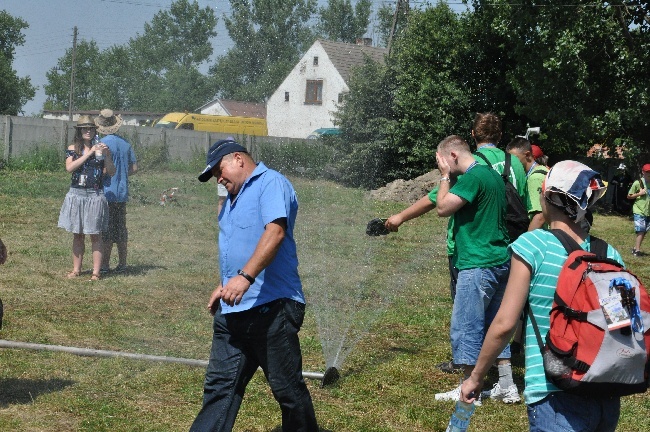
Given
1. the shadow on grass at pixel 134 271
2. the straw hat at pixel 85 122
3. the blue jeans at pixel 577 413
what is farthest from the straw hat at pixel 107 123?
the blue jeans at pixel 577 413

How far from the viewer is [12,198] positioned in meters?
17.2

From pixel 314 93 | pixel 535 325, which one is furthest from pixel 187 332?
pixel 314 93

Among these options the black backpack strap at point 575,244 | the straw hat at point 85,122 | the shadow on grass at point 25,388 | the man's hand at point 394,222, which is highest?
the straw hat at point 85,122

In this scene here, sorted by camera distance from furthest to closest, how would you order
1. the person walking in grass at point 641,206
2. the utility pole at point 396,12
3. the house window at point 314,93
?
the utility pole at point 396,12, the house window at point 314,93, the person walking in grass at point 641,206

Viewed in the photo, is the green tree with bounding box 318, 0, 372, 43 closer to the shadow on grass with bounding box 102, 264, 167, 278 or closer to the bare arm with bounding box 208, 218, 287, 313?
the shadow on grass with bounding box 102, 264, 167, 278

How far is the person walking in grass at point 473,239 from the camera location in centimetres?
540

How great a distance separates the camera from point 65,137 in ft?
85.5

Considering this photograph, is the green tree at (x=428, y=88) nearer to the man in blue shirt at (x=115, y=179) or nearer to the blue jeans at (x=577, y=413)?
the man in blue shirt at (x=115, y=179)

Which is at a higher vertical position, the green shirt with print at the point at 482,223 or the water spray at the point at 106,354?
the green shirt with print at the point at 482,223

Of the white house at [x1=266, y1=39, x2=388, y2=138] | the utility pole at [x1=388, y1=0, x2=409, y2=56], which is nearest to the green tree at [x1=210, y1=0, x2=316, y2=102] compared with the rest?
the white house at [x1=266, y1=39, x2=388, y2=138]

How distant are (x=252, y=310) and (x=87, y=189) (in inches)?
233

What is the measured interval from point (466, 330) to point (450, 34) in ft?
77.4

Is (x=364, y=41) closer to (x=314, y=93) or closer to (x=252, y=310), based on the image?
(x=314, y=93)

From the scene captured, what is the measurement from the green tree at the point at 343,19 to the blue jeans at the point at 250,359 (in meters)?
21.1
